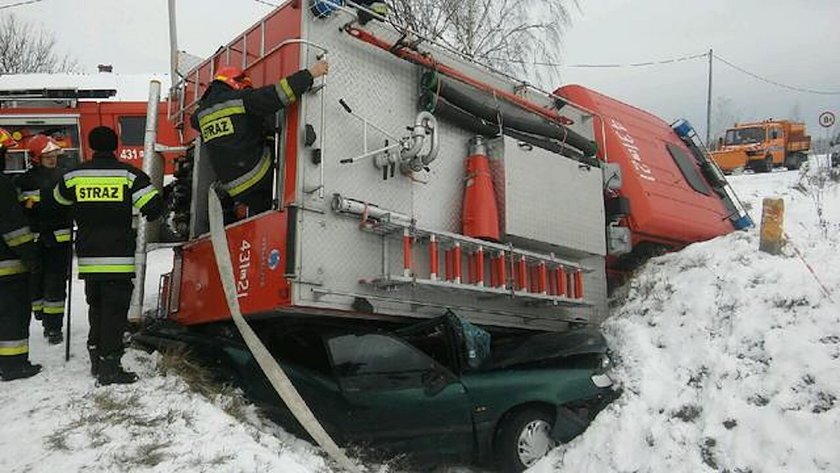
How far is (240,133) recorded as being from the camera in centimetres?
534

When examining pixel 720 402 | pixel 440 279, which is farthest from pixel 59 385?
pixel 720 402

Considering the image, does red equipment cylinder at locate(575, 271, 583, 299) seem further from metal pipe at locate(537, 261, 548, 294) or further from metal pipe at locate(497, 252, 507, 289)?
metal pipe at locate(497, 252, 507, 289)

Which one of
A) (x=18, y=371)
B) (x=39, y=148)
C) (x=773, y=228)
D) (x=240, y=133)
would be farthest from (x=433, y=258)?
(x=39, y=148)

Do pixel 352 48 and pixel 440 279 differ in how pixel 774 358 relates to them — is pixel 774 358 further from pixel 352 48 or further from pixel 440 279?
pixel 352 48

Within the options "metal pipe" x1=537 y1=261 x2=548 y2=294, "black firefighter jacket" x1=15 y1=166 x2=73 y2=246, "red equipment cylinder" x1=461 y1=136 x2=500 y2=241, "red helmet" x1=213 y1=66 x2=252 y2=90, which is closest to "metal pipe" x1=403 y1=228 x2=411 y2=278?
"red equipment cylinder" x1=461 y1=136 x2=500 y2=241

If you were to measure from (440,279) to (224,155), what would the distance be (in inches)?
73.9

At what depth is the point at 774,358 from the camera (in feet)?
17.3

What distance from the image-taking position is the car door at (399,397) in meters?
4.78

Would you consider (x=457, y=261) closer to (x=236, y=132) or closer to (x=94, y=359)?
(x=236, y=132)

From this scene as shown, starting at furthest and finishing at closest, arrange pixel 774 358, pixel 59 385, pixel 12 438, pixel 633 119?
pixel 633 119 < pixel 774 358 < pixel 59 385 < pixel 12 438

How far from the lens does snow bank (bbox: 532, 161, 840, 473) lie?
4750 mm

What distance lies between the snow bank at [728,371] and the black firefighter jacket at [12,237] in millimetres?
4004

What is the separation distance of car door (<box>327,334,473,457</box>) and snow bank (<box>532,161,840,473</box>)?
28.4 inches

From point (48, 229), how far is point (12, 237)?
18.8 inches
